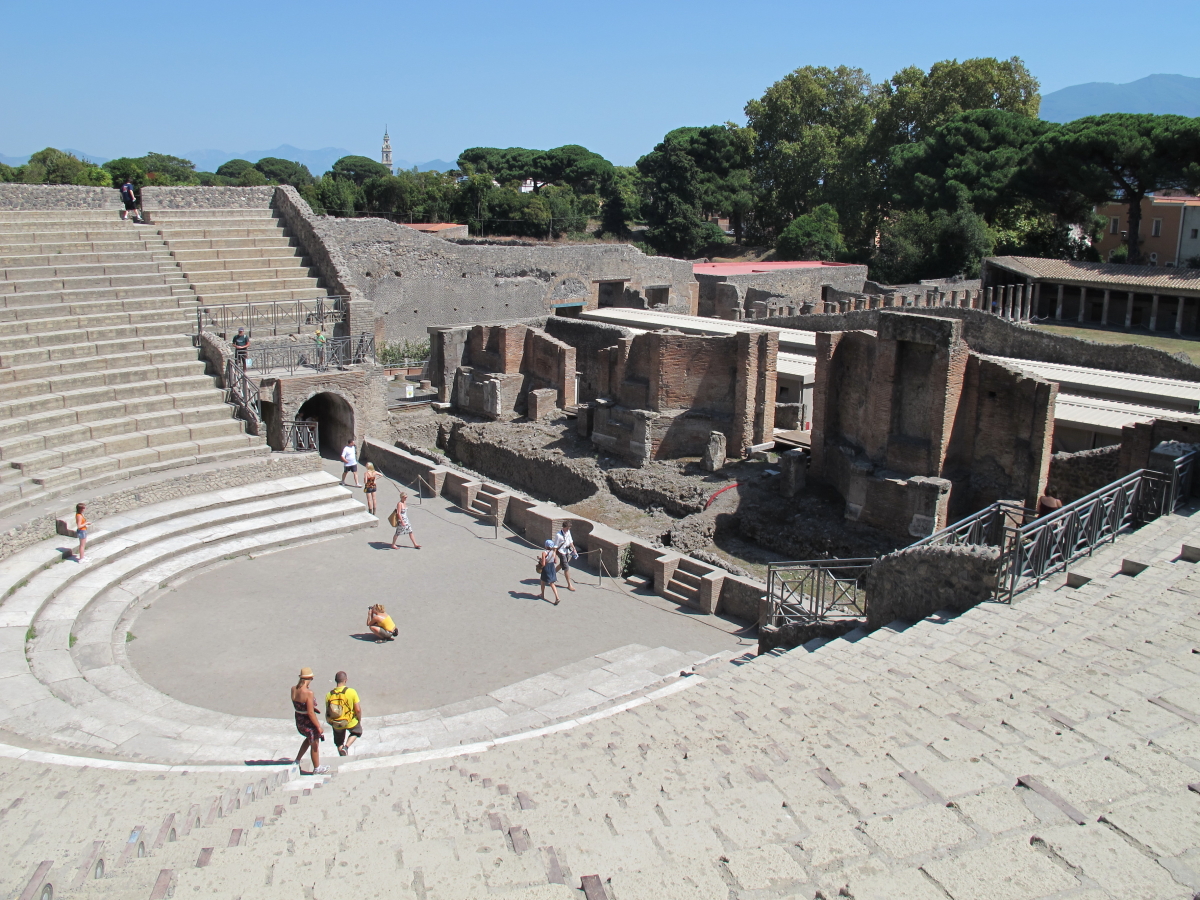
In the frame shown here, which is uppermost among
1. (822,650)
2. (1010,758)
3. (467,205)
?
(467,205)

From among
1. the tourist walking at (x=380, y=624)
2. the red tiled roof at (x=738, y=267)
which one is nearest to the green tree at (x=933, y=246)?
the red tiled roof at (x=738, y=267)

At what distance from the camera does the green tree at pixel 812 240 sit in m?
49.0

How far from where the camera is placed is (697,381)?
19.0m

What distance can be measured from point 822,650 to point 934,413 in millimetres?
6309

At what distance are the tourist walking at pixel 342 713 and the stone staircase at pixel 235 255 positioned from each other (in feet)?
47.0

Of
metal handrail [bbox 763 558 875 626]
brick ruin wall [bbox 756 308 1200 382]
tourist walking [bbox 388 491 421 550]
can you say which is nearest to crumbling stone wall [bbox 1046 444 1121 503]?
metal handrail [bbox 763 558 875 626]

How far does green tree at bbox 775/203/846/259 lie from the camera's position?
49000 mm

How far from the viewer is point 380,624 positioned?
37.9 ft

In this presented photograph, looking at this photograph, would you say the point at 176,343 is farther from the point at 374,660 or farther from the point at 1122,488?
the point at 1122,488

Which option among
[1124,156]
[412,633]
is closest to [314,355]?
[412,633]

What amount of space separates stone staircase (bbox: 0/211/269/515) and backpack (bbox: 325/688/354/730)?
23.8 feet

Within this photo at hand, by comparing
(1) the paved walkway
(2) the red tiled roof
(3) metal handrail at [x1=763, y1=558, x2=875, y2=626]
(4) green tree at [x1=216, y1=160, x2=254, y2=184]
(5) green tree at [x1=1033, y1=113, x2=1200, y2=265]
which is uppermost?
(4) green tree at [x1=216, y1=160, x2=254, y2=184]

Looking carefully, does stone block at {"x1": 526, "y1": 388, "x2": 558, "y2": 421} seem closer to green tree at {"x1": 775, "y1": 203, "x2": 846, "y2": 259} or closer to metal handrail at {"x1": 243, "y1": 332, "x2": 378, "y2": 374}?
metal handrail at {"x1": 243, "y1": 332, "x2": 378, "y2": 374}

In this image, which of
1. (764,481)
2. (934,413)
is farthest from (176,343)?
(934,413)
